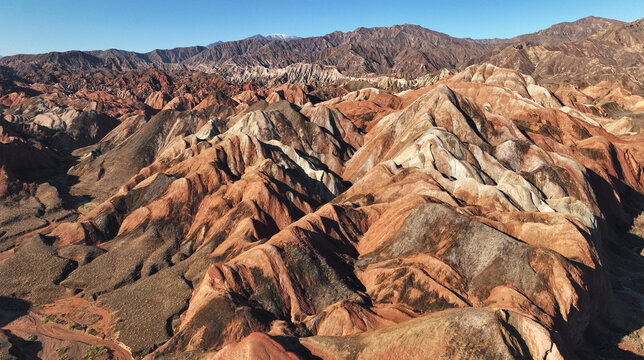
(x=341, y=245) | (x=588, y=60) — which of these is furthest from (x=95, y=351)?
(x=588, y=60)

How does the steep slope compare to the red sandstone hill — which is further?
the steep slope

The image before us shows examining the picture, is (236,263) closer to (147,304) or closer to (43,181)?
(147,304)

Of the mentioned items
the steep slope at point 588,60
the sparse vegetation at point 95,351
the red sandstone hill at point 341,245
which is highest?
the steep slope at point 588,60

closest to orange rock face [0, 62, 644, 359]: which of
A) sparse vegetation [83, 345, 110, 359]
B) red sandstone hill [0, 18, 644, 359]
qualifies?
red sandstone hill [0, 18, 644, 359]

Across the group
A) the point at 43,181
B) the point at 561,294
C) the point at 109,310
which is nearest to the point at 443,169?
the point at 561,294

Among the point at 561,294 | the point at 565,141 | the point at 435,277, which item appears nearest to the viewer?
the point at 561,294

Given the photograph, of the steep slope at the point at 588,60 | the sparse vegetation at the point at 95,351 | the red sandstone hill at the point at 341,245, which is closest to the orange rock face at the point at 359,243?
the red sandstone hill at the point at 341,245

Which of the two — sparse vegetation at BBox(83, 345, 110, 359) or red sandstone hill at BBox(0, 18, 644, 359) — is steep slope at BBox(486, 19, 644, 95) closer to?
red sandstone hill at BBox(0, 18, 644, 359)

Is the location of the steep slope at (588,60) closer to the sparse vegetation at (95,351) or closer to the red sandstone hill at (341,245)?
the red sandstone hill at (341,245)
